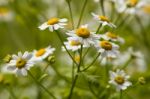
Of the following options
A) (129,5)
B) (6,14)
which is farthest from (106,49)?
(6,14)

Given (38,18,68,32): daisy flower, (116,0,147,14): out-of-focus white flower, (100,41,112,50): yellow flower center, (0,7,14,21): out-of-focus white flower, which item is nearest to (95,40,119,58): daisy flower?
(100,41,112,50): yellow flower center

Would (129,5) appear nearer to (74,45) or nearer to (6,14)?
(74,45)

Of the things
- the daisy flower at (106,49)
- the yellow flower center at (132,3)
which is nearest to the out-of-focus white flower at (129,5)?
the yellow flower center at (132,3)

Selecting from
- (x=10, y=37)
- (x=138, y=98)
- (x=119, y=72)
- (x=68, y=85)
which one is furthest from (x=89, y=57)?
(x=10, y=37)

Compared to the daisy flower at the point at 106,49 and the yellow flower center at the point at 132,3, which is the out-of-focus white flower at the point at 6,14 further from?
the daisy flower at the point at 106,49

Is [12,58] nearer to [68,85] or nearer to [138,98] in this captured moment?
[68,85]

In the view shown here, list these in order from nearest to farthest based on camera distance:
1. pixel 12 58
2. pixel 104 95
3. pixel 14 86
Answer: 1. pixel 12 58
2. pixel 104 95
3. pixel 14 86

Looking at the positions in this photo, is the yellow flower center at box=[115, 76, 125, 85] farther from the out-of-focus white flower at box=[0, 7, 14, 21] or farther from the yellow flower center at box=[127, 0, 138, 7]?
Answer: the out-of-focus white flower at box=[0, 7, 14, 21]
